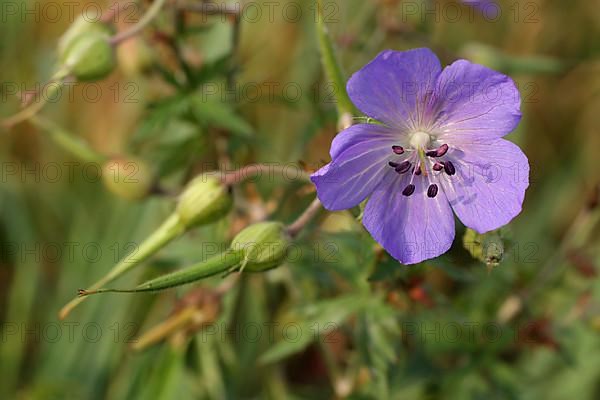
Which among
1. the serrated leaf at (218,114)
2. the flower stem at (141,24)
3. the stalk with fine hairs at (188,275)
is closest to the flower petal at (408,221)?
the stalk with fine hairs at (188,275)

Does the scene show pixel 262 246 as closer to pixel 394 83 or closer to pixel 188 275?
pixel 188 275

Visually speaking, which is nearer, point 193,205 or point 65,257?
point 193,205

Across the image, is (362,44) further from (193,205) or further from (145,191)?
(193,205)

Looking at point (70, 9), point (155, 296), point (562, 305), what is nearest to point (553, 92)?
point (562, 305)

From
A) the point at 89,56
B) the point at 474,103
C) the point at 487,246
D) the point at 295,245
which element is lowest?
the point at 295,245

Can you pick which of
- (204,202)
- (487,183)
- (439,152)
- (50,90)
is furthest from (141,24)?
(487,183)

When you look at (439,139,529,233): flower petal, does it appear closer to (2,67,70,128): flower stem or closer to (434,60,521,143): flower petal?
(434,60,521,143): flower petal
